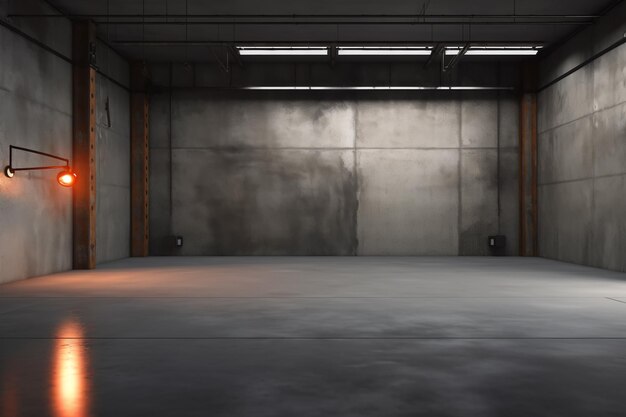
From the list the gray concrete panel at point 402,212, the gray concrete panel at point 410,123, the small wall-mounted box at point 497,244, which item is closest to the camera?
the small wall-mounted box at point 497,244

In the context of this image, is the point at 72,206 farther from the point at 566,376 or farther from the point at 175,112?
the point at 566,376

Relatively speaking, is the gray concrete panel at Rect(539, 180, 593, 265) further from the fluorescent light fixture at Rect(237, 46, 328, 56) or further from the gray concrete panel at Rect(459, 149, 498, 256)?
the fluorescent light fixture at Rect(237, 46, 328, 56)

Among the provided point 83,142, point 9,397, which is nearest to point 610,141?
point 83,142

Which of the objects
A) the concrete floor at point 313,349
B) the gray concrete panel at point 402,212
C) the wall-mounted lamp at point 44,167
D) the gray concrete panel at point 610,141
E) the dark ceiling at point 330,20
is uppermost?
the dark ceiling at point 330,20

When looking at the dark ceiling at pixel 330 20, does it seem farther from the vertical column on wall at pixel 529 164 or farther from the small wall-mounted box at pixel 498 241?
the small wall-mounted box at pixel 498 241

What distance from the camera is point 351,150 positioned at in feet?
62.7

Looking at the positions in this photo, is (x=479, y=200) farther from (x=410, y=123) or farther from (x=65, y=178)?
(x=65, y=178)

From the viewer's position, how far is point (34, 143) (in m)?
12.5

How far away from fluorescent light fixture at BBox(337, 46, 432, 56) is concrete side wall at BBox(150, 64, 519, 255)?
2.14m

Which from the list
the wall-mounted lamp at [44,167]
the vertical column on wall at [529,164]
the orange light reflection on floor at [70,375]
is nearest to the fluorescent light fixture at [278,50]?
the wall-mounted lamp at [44,167]

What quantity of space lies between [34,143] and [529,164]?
43.5 ft

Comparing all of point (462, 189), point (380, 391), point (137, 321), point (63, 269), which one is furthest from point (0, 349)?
point (462, 189)

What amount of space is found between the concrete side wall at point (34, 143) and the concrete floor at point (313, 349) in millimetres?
1780

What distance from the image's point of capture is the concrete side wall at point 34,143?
11.5 m
